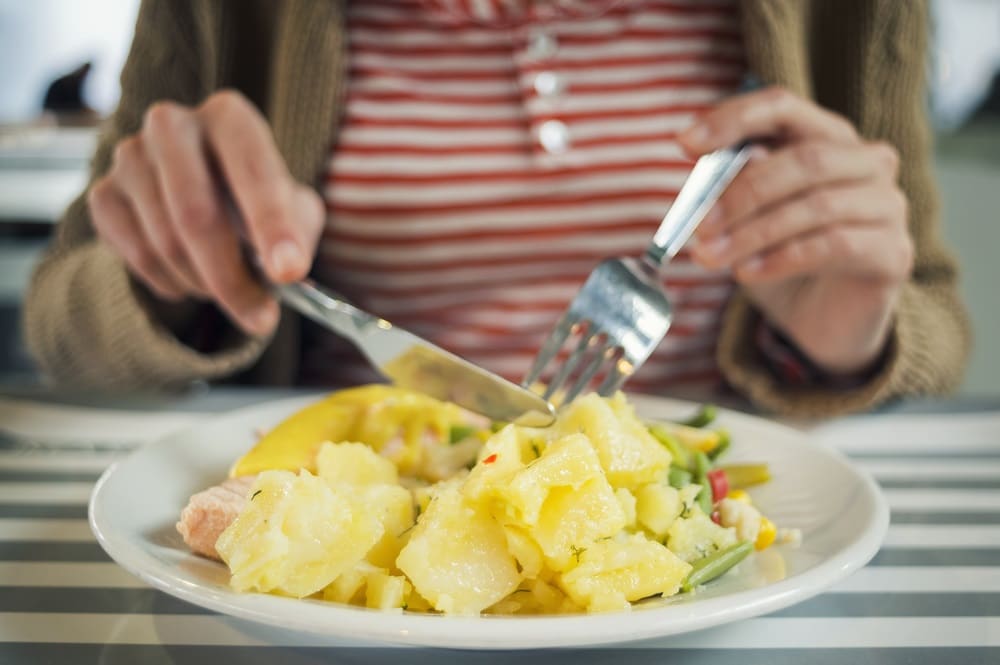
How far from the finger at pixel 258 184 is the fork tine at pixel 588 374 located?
275 mm

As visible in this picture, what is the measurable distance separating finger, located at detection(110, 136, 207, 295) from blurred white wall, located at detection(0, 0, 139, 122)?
123 inches

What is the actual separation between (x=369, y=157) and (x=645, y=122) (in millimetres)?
412

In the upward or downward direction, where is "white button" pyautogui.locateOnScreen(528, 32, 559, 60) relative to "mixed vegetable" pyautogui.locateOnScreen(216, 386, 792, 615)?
upward

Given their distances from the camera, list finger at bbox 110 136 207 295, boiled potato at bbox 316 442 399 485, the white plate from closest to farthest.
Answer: the white plate, boiled potato at bbox 316 442 399 485, finger at bbox 110 136 207 295

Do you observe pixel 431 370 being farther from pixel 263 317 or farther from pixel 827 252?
pixel 827 252

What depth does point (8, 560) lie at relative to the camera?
2.35 ft

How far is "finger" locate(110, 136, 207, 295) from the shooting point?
101cm

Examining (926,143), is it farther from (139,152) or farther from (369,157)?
(139,152)

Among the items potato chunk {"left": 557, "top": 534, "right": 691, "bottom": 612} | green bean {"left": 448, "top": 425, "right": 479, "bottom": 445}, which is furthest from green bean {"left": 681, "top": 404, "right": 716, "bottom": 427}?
potato chunk {"left": 557, "top": 534, "right": 691, "bottom": 612}

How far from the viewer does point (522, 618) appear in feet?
1.62

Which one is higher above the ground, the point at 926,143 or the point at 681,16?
the point at 681,16

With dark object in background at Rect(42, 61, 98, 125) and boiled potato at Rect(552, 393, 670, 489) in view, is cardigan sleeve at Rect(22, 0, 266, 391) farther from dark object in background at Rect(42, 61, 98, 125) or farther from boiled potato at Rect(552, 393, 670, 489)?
dark object in background at Rect(42, 61, 98, 125)

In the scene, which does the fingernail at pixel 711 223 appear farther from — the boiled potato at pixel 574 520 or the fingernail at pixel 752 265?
the boiled potato at pixel 574 520

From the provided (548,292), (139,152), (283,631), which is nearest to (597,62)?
(548,292)
